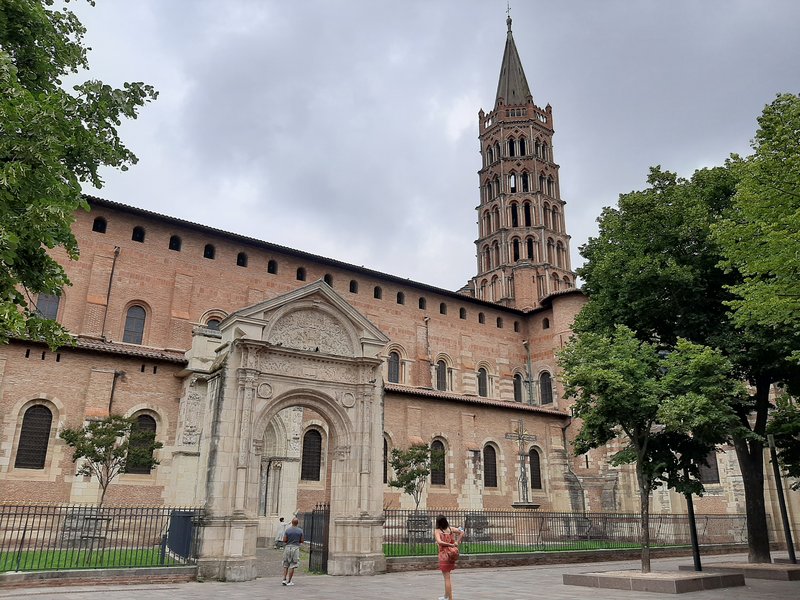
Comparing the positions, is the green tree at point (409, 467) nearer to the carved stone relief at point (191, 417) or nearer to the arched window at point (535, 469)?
the carved stone relief at point (191, 417)

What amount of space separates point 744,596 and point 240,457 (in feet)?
41.7

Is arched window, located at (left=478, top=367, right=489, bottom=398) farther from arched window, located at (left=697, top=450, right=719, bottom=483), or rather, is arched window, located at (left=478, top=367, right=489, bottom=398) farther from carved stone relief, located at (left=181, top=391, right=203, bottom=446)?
carved stone relief, located at (left=181, top=391, right=203, bottom=446)

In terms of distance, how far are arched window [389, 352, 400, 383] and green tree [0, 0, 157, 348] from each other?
1061 inches

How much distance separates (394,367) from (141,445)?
60.1 ft

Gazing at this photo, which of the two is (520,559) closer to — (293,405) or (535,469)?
(293,405)

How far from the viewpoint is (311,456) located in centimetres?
2919

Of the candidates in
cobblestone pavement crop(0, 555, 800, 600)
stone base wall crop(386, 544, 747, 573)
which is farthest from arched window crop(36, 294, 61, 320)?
stone base wall crop(386, 544, 747, 573)

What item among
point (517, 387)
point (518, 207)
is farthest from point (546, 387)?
point (518, 207)

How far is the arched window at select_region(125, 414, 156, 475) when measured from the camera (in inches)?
784

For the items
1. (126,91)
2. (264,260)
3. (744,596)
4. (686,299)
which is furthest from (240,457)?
(264,260)

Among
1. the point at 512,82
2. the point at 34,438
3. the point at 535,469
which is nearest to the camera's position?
the point at 34,438

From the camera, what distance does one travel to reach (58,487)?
21.8m

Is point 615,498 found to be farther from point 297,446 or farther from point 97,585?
point 97,585

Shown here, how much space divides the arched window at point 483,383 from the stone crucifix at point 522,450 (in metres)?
5.81
